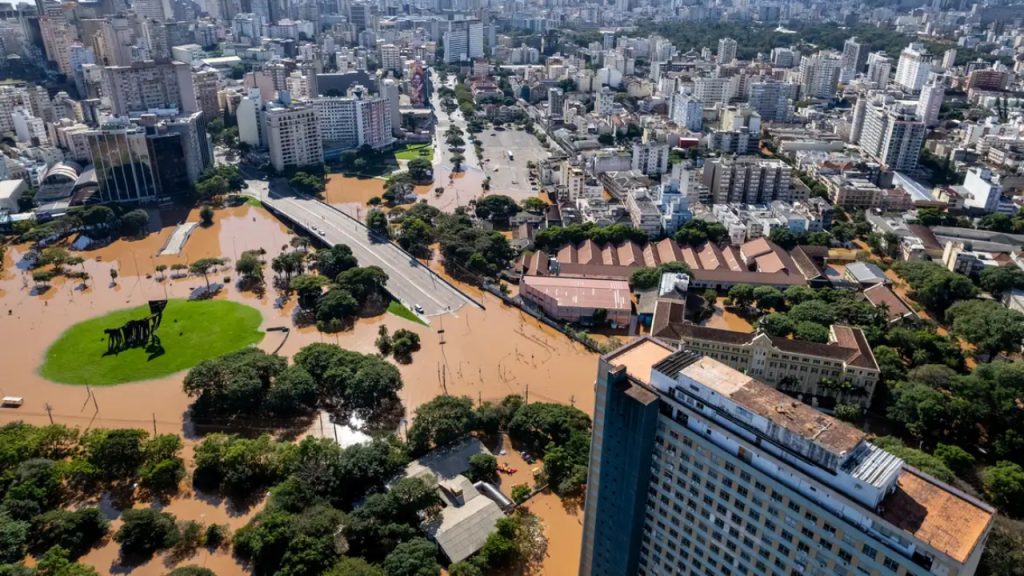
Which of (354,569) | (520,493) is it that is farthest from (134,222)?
(354,569)

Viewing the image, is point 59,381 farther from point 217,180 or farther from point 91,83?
point 91,83

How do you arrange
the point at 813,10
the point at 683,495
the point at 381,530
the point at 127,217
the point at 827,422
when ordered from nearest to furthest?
the point at 827,422, the point at 683,495, the point at 381,530, the point at 127,217, the point at 813,10

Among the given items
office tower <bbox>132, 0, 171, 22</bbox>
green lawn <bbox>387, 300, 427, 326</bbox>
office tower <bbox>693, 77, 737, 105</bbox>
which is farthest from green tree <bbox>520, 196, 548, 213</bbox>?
office tower <bbox>132, 0, 171, 22</bbox>

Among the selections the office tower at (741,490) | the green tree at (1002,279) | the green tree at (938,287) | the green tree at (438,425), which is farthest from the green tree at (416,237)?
the green tree at (1002,279)

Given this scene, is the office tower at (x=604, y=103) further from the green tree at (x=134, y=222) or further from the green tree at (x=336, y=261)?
the green tree at (x=134, y=222)

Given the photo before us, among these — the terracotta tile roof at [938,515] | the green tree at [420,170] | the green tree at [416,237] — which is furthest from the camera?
the green tree at [420,170]

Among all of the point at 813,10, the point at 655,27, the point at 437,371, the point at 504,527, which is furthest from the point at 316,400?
the point at 813,10

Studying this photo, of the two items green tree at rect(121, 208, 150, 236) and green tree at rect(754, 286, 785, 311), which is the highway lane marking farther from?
green tree at rect(754, 286, 785, 311)
